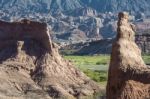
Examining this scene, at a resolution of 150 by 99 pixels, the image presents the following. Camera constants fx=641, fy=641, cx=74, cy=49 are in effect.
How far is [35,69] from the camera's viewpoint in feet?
254

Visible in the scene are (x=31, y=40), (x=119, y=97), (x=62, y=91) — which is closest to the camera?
(x=119, y=97)

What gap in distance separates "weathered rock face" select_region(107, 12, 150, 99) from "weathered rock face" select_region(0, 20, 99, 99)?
48394 millimetres

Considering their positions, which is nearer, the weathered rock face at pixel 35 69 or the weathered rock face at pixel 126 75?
the weathered rock face at pixel 126 75

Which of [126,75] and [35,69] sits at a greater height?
[126,75]

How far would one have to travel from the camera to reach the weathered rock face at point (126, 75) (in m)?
22.6

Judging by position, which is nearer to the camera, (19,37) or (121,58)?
(121,58)

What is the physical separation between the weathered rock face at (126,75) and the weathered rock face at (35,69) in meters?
48.4

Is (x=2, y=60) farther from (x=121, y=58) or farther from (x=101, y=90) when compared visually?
(x=121, y=58)

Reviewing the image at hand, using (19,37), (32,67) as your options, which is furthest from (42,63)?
(19,37)

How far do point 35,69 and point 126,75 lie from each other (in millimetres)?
54875

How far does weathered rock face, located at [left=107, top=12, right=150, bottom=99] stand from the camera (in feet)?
74.2

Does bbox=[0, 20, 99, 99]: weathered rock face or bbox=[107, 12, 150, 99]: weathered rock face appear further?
bbox=[0, 20, 99, 99]: weathered rock face

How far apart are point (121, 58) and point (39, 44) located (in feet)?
184

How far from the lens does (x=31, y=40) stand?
265ft
